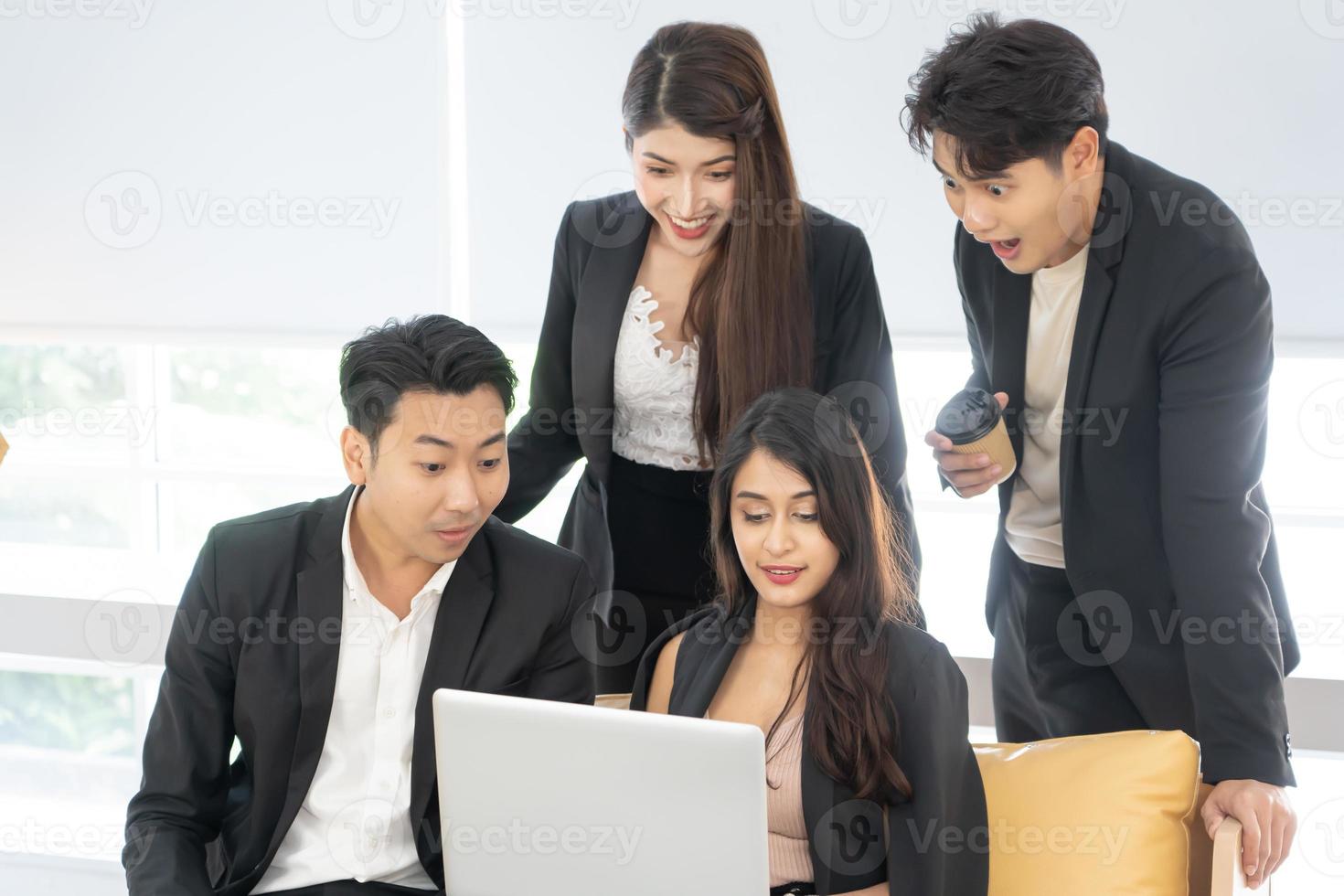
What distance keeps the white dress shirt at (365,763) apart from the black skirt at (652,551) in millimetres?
387

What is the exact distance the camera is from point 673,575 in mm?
2133

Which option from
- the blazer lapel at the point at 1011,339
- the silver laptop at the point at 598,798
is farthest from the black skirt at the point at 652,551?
the silver laptop at the point at 598,798

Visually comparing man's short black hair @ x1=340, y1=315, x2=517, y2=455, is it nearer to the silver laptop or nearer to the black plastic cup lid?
the silver laptop

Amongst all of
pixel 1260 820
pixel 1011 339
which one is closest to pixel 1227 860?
pixel 1260 820

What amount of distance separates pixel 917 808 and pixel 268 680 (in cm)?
88

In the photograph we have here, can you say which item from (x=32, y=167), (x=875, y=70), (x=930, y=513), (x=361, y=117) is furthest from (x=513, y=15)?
(x=930, y=513)

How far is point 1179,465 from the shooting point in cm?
168

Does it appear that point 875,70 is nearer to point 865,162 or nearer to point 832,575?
point 865,162

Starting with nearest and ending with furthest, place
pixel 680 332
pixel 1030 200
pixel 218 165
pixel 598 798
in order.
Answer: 1. pixel 598 798
2. pixel 1030 200
3. pixel 680 332
4. pixel 218 165

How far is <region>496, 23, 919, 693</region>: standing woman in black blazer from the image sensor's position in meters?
1.88

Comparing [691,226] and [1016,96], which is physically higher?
[1016,96]

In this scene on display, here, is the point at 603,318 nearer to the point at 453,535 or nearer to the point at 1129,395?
the point at 453,535

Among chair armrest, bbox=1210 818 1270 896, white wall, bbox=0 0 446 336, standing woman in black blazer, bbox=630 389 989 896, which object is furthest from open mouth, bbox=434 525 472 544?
white wall, bbox=0 0 446 336

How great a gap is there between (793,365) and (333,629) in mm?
783
